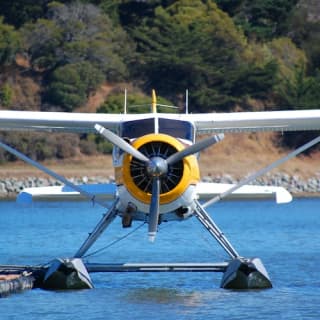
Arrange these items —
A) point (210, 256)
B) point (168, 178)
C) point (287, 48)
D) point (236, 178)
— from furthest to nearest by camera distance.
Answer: point (287, 48)
point (236, 178)
point (210, 256)
point (168, 178)

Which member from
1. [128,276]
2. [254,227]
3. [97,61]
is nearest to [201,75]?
[97,61]

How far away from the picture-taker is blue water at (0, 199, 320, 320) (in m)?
15.0

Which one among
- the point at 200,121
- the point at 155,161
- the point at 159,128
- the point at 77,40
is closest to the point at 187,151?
the point at 155,161

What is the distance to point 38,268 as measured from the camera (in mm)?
17484

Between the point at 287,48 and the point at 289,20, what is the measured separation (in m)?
2.55

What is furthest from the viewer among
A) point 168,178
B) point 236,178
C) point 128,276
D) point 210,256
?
point 236,178

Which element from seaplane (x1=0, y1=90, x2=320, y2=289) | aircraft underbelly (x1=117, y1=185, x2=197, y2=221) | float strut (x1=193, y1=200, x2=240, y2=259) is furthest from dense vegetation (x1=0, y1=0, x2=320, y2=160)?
aircraft underbelly (x1=117, y1=185, x2=197, y2=221)

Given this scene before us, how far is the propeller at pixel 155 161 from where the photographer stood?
50.2ft

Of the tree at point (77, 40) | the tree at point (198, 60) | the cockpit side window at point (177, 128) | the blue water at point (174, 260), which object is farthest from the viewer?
the tree at point (77, 40)

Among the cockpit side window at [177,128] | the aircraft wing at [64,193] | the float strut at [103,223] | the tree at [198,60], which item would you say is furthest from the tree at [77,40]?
the cockpit side window at [177,128]

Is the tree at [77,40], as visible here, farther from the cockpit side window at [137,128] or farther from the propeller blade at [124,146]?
the propeller blade at [124,146]

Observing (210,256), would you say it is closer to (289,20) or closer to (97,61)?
(97,61)

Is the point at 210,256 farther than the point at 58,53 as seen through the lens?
No

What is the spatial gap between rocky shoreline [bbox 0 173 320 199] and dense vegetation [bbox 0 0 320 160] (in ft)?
6.22
